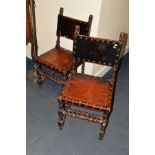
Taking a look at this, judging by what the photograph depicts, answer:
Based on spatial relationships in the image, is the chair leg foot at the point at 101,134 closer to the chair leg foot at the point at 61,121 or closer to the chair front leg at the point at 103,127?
the chair front leg at the point at 103,127

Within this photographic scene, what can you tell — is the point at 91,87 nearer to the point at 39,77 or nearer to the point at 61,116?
the point at 61,116

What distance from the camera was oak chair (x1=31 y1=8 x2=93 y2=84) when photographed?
8.28 feet

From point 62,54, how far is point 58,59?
0.13 m

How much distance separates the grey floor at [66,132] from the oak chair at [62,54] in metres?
0.31

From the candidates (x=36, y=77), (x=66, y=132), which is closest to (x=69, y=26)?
(x=36, y=77)

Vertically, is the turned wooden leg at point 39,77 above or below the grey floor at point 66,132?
above

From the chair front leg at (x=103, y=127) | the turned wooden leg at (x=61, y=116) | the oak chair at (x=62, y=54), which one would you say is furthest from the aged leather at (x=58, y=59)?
the chair front leg at (x=103, y=127)

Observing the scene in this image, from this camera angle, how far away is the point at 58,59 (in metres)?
2.63

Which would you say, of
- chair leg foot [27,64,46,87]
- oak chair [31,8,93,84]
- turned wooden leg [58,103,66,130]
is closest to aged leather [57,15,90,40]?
oak chair [31,8,93,84]

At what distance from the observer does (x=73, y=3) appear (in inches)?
104

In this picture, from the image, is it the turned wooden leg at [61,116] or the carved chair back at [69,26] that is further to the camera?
the carved chair back at [69,26]

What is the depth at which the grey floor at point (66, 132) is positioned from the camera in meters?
2.25

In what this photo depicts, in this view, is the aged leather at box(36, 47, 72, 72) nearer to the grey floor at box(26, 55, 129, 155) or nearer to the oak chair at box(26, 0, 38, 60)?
the oak chair at box(26, 0, 38, 60)
